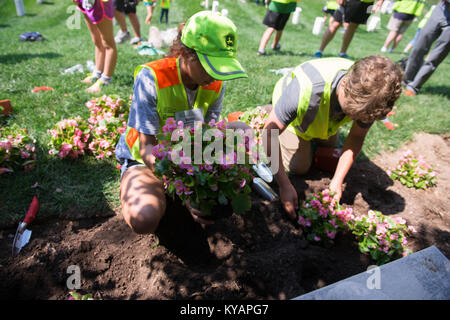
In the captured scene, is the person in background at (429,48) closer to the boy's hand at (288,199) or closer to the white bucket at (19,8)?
the boy's hand at (288,199)

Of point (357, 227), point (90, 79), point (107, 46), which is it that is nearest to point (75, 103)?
point (90, 79)

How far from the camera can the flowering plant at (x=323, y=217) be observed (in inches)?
88.1

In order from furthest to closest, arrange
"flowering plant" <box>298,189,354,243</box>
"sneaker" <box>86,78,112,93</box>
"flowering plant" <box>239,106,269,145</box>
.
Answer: "sneaker" <box>86,78,112,93</box> → "flowering plant" <box>239,106,269,145</box> → "flowering plant" <box>298,189,354,243</box>

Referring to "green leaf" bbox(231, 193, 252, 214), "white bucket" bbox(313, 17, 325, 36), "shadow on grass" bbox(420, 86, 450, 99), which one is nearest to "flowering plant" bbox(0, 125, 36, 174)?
"green leaf" bbox(231, 193, 252, 214)

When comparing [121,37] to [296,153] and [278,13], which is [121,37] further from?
[296,153]

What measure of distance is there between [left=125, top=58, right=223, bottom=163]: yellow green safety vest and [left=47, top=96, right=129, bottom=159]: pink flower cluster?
843mm

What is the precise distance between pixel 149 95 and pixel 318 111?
1.53 meters

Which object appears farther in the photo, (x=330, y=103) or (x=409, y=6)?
(x=409, y=6)

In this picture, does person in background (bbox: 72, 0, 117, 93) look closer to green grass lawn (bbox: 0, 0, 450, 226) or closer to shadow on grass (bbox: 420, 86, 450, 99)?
green grass lawn (bbox: 0, 0, 450, 226)

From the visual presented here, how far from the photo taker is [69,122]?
2.91m

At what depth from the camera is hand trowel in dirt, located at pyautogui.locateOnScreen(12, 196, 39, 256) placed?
206 centimetres

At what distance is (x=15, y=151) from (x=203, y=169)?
2.28 m

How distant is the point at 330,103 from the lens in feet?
7.93
